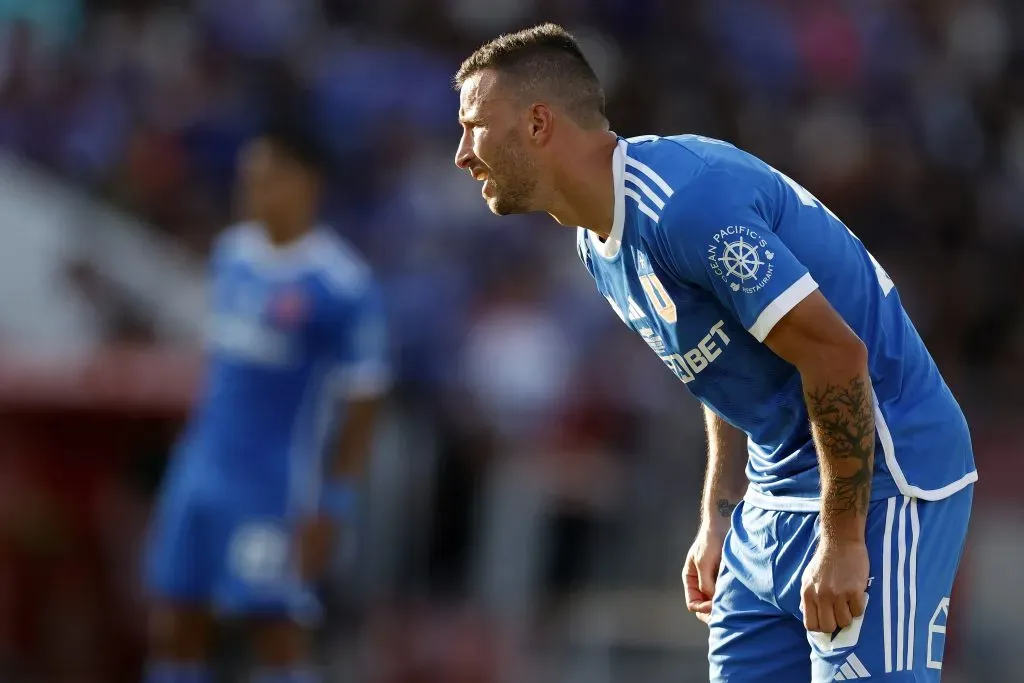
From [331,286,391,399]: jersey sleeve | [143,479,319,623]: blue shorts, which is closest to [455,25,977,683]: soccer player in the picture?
[331,286,391,399]: jersey sleeve

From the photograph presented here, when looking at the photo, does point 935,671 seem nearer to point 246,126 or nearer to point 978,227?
point 978,227

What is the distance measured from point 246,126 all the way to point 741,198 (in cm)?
900

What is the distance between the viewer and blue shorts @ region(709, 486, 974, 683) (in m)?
3.75

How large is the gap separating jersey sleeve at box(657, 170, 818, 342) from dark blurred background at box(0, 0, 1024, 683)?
503cm

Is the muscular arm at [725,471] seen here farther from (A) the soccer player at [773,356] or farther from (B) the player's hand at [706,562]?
(A) the soccer player at [773,356]

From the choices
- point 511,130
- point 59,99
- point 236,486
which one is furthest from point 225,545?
point 59,99

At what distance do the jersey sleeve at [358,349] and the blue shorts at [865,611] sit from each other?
3.67m

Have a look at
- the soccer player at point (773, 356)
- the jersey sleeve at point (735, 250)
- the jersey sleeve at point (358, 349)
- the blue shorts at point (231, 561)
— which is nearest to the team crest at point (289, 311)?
the jersey sleeve at point (358, 349)

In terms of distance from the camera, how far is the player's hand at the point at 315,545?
7496 mm

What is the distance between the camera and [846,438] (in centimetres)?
363

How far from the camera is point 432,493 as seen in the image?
9.12 m

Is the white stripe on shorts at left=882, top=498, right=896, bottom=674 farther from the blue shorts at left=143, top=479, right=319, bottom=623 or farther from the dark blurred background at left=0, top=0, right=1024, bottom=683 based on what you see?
the dark blurred background at left=0, top=0, right=1024, bottom=683

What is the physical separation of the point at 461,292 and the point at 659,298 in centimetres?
678

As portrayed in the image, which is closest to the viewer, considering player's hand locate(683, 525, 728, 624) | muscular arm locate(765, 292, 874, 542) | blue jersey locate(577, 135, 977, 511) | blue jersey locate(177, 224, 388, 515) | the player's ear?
muscular arm locate(765, 292, 874, 542)
